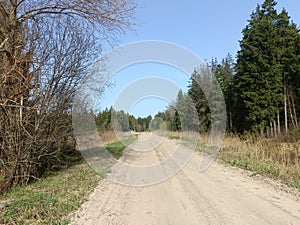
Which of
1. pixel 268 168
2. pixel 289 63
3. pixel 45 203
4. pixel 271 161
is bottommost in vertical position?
pixel 45 203

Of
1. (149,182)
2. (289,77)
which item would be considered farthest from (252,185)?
(289,77)

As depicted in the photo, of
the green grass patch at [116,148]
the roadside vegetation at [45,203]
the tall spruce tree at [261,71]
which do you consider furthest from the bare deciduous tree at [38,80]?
the tall spruce tree at [261,71]

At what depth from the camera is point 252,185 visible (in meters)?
6.67

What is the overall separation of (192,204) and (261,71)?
26.6m

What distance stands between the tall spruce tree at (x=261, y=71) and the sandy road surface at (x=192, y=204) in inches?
856

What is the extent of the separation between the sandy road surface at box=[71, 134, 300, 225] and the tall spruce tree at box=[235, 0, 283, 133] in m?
21.7

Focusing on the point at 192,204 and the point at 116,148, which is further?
the point at 116,148

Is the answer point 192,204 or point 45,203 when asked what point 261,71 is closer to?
point 192,204

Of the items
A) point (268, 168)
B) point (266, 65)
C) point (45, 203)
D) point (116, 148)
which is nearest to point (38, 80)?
point (45, 203)

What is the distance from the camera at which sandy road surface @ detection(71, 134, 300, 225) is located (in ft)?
13.8

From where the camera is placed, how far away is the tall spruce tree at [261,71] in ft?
88.6

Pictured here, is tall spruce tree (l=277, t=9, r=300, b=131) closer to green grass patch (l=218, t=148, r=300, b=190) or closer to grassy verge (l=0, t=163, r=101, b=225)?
green grass patch (l=218, t=148, r=300, b=190)

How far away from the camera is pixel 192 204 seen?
16.4 feet

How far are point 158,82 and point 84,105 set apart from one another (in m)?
3.41
